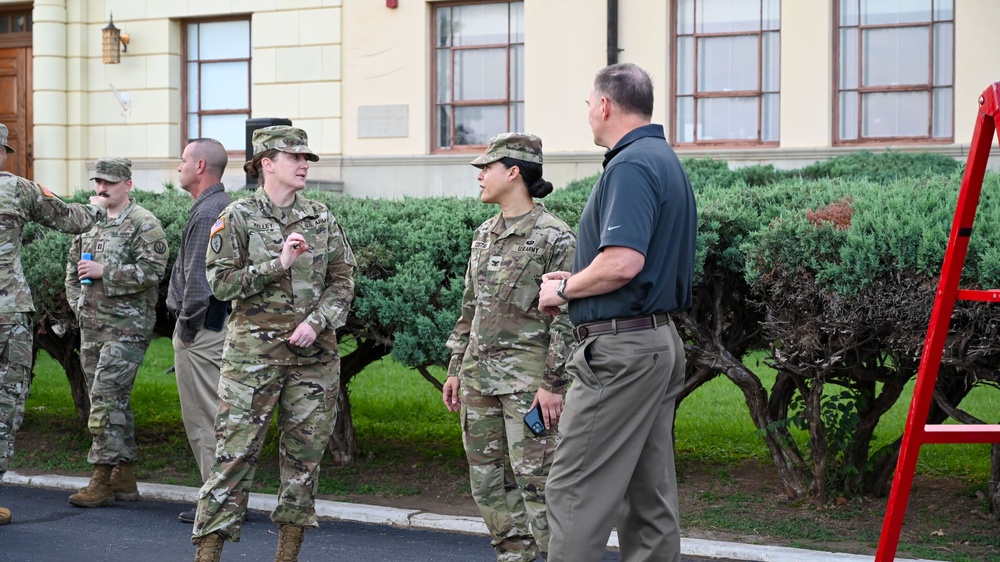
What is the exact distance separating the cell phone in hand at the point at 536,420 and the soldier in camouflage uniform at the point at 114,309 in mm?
3058

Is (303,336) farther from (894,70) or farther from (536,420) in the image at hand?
(894,70)

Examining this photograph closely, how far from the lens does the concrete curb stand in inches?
238

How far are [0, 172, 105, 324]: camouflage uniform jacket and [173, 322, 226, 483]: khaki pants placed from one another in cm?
90

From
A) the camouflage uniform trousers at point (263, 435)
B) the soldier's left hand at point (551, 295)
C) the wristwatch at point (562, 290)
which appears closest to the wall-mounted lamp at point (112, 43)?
the camouflage uniform trousers at point (263, 435)

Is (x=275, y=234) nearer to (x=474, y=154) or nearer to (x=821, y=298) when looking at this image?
(x=821, y=298)

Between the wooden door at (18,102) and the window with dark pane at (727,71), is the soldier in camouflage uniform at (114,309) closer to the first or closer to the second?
the window with dark pane at (727,71)

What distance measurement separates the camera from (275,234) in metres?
5.65

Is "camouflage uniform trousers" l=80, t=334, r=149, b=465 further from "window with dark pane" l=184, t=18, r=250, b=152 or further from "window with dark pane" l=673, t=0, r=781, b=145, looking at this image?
"window with dark pane" l=184, t=18, r=250, b=152

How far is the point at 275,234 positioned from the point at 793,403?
3.17 metres

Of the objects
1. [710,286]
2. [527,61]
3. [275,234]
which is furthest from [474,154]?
[275,234]

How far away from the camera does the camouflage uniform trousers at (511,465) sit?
5.39m

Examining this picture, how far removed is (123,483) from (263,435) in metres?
2.36

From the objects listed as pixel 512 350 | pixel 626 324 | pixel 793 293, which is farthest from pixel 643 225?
pixel 793 293

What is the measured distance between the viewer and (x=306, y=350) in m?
5.64
